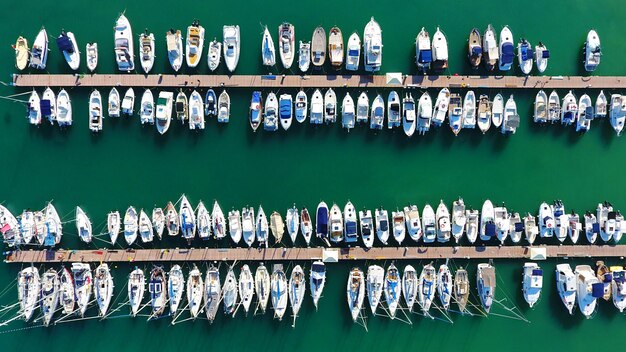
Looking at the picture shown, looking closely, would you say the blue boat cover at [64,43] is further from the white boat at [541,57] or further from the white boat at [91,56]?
the white boat at [541,57]

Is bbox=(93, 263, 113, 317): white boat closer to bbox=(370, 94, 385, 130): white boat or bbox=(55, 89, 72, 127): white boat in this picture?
bbox=(55, 89, 72, 127): white boat

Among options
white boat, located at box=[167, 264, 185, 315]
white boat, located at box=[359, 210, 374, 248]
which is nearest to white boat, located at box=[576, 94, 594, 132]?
white boat, located at box=[359, 210, 374, 248]

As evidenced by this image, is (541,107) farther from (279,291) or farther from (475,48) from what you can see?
(279,291)

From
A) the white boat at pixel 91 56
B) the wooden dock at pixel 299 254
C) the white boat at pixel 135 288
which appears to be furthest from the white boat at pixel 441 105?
the white boat at pixel 91 56

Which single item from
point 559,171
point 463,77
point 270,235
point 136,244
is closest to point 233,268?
point 270,235

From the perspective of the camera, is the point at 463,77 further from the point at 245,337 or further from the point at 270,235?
the point at 245,337
